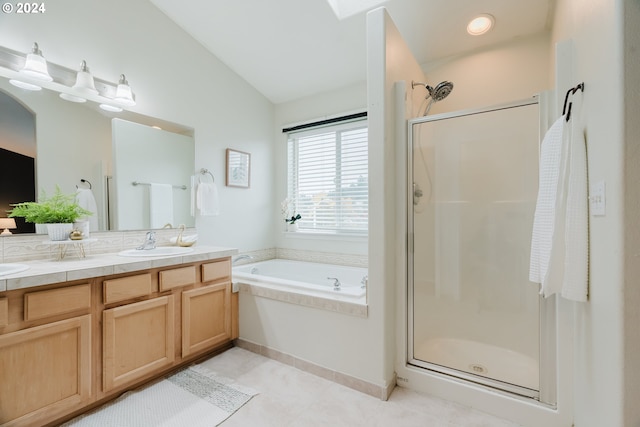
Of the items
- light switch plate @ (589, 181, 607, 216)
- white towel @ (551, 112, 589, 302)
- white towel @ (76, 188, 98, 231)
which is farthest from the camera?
white towel @ (76, 188, 98, 231)

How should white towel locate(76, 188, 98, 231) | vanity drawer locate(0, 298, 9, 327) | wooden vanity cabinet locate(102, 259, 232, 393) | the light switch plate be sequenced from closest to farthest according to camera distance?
the light switch plate → vanity drawer locate(0, 298, 9, 327) → wooden vanity cabinet locate(102, 259, 232, 393) → white towel locate(76, 188, 98, 231)

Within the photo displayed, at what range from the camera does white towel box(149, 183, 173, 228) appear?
246 centimetres

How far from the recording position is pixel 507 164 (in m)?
1.87

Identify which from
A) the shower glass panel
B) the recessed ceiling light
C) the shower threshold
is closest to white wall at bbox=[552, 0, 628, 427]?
the shower threshold

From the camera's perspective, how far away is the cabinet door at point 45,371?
1.34 m

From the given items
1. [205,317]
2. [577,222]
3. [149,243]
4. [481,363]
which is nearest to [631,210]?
[577,222]

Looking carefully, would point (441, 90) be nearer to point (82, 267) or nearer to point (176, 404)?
point (82, 267)

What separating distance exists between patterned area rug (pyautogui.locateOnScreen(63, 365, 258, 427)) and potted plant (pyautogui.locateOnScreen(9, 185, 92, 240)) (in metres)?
1.09

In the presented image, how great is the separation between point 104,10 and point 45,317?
221cm

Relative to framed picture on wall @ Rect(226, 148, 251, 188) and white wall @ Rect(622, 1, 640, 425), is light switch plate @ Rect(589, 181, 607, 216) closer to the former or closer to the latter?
white wall @ Rect(622, 1, 640, 425)

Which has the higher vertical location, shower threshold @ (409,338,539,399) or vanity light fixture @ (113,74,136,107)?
vanity light fixture @ (113,74,136,107)

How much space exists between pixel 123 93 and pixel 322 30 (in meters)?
1.72

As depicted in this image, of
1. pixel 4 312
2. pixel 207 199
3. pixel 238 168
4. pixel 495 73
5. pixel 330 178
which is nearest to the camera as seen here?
pixel 4 312

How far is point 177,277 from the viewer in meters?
2.02
